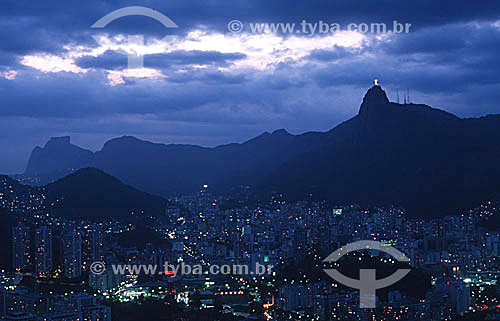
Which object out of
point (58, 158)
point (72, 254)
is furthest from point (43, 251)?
point (58, 158)

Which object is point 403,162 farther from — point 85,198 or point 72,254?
point 72,254

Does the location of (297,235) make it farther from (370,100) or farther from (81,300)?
(370,100)

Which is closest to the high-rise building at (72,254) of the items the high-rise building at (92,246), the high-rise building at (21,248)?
the high-rise building at (92,246)

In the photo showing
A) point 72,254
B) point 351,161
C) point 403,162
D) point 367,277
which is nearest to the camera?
point 367,277

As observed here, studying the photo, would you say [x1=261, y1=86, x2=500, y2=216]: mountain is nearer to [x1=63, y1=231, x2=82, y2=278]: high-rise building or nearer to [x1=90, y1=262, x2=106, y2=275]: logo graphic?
[x1=90, y1=262, x2=106, y2=275]: logo graphic

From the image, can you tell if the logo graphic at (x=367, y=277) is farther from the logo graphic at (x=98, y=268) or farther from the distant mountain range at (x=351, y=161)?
the distant mountain range at (x=351, y=161)

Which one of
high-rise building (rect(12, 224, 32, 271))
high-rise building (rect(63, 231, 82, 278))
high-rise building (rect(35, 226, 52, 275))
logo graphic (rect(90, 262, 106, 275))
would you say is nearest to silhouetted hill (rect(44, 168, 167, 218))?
high-rise building (rect(12, 224, 32, 271))
